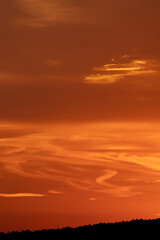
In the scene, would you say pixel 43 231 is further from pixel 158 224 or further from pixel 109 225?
pixel 158 224

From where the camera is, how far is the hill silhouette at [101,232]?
157ft

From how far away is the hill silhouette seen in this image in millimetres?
47875

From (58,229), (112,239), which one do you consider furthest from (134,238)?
(58,229)

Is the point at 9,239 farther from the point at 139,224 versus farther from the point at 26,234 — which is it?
the point at 139,224

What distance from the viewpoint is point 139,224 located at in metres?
50.2

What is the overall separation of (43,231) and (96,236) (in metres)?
3.42

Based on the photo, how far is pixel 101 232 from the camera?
48.5 meters

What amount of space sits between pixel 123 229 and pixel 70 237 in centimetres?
341

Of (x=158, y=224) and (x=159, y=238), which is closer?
(x=159, y=238)

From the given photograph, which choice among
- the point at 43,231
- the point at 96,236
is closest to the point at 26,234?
the point at 43,231

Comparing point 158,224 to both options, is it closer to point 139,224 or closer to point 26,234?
point 139,224

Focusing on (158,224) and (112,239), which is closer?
(112,239)

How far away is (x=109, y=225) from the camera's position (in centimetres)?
4978

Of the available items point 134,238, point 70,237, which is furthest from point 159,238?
point 70,237
